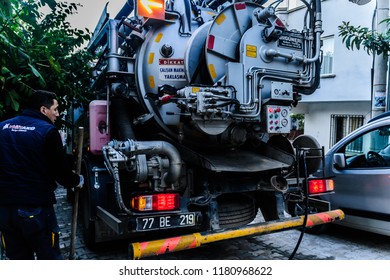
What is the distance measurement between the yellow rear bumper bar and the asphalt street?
22.3 inches

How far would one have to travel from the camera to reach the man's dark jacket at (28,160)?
2.37 metres

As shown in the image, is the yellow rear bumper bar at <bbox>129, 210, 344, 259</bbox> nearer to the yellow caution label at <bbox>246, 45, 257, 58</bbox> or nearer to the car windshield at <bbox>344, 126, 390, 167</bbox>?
the car windshield at <bbox>344, 126, 390, 167</bbox>

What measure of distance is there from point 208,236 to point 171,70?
5.19ft

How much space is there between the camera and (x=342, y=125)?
838 cm

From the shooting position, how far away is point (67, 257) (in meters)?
3.53

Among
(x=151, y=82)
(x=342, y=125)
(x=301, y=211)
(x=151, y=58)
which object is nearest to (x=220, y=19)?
(x=151, y=58)

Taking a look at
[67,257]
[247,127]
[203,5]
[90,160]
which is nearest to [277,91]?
[247,127]

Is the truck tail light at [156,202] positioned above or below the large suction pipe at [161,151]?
below

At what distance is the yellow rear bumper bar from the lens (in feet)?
8.45

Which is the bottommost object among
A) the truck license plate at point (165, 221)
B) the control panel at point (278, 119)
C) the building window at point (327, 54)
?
the truck license plate at point (165, 221)

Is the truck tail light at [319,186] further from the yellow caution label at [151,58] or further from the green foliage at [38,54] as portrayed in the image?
the green foliage at [38,54]

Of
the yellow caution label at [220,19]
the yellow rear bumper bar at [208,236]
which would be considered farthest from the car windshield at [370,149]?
the yellow caution label at [220,19]

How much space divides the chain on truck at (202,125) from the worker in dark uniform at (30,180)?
47 cm

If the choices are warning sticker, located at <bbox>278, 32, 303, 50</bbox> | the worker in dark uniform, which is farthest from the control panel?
the worker in dark uniform
